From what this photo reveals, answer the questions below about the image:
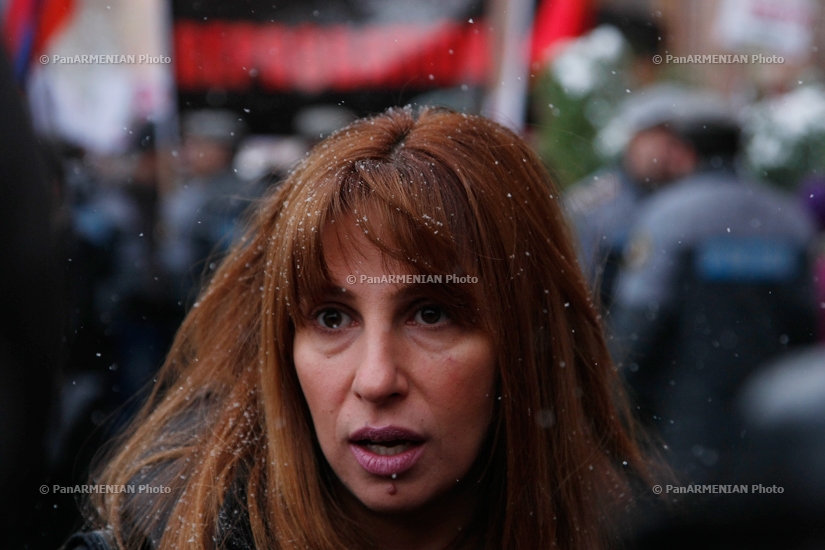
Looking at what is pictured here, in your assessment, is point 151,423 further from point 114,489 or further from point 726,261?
point 726,261

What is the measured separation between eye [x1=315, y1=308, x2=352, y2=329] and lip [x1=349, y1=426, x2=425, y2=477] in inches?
7.8

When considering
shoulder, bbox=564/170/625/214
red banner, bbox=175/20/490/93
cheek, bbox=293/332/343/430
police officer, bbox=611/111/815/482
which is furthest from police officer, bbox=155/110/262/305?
cheek, bbox=293/332/343/430

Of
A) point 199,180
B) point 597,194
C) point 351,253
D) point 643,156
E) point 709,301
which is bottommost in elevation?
point 351,253

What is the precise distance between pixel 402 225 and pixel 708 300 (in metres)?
2.20

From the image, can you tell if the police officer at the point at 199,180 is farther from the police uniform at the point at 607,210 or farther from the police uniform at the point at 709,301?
the police uniform at the point at 709,301

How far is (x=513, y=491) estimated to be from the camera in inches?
69.6

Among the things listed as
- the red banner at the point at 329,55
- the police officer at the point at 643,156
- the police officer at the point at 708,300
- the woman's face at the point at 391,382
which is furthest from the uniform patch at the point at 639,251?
the woman's face at the point at 391,382

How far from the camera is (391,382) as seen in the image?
1.57m

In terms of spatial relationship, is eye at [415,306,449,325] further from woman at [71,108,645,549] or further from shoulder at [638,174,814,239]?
shoulder at [638,174,814,239]

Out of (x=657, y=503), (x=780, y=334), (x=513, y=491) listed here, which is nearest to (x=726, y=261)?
(x=780, y=334)

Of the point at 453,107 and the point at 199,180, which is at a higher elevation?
the point at 199,180

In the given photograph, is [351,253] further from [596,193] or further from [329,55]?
[329,55]

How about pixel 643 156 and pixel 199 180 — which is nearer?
pixel 643 156

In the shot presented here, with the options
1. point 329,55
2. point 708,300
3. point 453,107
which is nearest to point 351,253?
point 453,107
